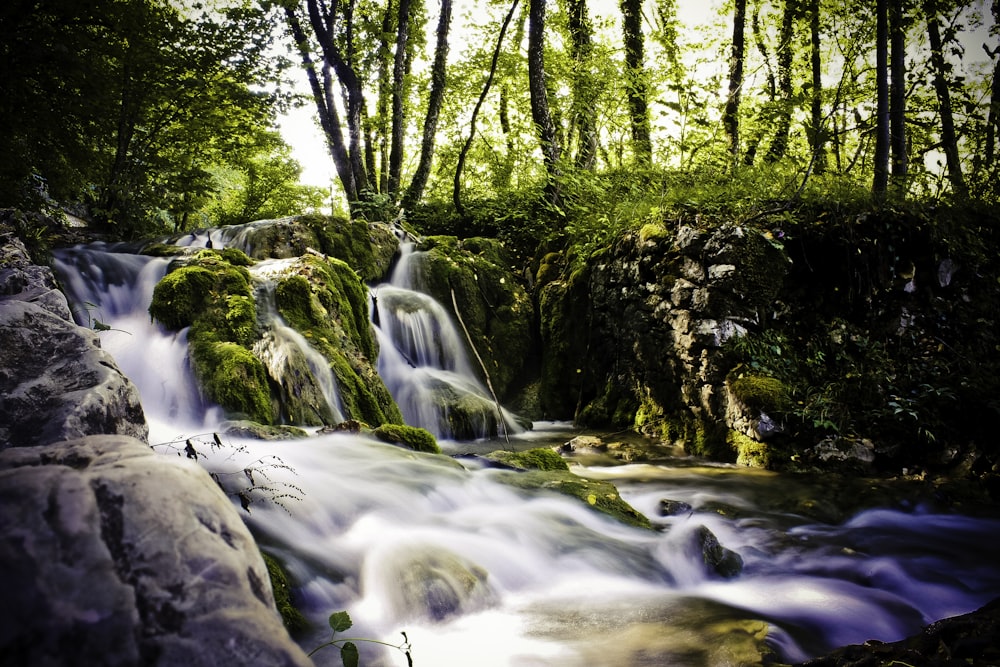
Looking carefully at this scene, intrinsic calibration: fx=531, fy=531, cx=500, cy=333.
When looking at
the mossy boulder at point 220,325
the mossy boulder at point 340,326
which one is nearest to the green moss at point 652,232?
the mossy boulder at point 340,326

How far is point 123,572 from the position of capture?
52.2 inches

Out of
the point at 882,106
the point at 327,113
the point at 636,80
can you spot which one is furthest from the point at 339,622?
the point at 327,113

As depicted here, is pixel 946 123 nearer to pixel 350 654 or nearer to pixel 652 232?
pixel 652 232

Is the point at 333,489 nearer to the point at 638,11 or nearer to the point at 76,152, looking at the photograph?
the point at 76,152

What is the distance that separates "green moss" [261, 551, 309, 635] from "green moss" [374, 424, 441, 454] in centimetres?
234

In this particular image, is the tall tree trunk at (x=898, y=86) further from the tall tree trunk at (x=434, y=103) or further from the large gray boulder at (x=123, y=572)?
the tall tree trunk at (x=434, y=103)

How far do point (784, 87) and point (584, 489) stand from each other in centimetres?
1242

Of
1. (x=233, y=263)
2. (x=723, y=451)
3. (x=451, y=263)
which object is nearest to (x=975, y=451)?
(x=723, y=451)

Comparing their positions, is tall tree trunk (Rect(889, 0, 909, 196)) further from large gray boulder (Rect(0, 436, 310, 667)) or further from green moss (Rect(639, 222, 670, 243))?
large gray boulder (Rect(0, 436, 310, 667))

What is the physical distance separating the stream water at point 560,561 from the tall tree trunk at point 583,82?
26.1ft

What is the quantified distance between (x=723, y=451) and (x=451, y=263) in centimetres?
618

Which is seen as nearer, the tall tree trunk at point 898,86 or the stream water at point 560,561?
the stream water at point 560,561

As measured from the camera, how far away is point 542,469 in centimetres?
513

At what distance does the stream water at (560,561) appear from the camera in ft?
8.79
